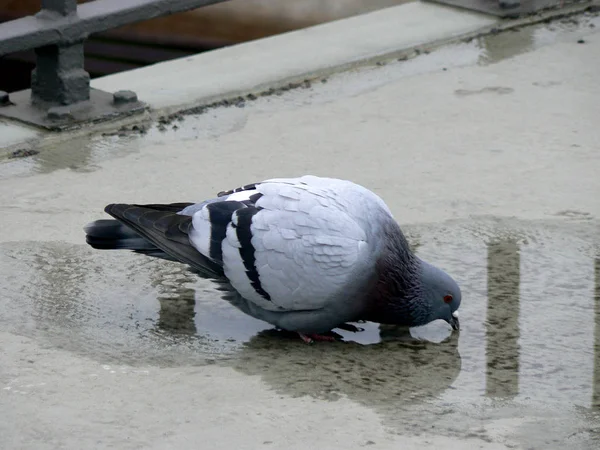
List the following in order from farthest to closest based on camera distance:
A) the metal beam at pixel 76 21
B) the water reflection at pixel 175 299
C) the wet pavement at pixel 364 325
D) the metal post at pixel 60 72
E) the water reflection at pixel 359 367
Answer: the metal post at pixel 60 72 → the metal beam at pixel 76 21 → the water reflection at pixel 175 299 → the water reflection at pixel 359 367 → the wet pavement at pixel 364 325

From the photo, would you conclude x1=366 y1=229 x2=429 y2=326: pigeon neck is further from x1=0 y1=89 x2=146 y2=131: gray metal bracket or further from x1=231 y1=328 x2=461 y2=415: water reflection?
x1=0 y1=89 x2=146 y2=131: gray metal bracket

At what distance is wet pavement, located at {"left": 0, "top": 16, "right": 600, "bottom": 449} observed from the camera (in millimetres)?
3230

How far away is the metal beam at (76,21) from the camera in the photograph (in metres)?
5.21

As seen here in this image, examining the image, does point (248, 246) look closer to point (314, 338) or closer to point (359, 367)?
point (314, 338)

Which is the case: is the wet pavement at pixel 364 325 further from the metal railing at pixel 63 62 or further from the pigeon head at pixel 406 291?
the metal railing at pixel 63 62

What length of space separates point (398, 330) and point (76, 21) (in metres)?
2.32

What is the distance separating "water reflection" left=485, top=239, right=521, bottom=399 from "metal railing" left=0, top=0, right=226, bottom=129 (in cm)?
196

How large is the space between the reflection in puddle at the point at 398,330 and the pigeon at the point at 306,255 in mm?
118

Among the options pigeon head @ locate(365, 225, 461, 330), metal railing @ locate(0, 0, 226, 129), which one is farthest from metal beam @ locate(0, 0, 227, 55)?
pigeon head @ locate(365, 225, 461, 330)

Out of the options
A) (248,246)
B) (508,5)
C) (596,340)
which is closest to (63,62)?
(248,246)

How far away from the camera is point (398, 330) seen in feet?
12.6

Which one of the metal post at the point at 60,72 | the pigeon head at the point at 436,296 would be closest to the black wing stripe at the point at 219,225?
the pigeon head at the point at 436,296

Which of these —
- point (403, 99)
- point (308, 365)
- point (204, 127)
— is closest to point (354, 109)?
point (403, 99)

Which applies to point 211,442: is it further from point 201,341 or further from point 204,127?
point 204,127
